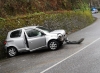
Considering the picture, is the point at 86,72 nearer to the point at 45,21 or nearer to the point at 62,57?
the point at 62,57

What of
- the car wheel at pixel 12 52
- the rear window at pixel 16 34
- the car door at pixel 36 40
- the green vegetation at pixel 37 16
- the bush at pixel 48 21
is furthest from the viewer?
the green vegetation at pixel 37 16

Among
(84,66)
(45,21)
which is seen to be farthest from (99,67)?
(45,21)

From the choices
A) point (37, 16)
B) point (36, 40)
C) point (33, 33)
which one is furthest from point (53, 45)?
point (37, 16)

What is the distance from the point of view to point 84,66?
9.67m

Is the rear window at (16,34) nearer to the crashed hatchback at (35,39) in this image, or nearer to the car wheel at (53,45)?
the crashed hatchback at (35,39)

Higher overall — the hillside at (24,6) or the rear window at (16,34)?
the hillside at (24,6)

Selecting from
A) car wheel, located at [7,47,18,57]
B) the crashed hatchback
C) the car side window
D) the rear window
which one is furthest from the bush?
the car side window

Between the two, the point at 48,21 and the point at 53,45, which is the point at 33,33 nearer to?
the point at 53,45

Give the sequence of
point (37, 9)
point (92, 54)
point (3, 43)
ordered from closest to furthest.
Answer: point (92, 54), point (3, 43), point (37, 9)

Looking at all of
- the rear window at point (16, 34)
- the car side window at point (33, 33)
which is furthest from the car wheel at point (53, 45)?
the rear window at point (16, 34)

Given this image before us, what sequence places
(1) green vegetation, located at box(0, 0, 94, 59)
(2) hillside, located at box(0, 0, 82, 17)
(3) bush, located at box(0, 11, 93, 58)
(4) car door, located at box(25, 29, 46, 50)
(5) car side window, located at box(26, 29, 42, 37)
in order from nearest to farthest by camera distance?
(4) car door, located at box(25, 29, 46, 50) < (5) car side window, located at box(26, 29, 42, 37) < (3) bush, located at box(0, 11, 93, 58) < (1) green vegetation, located at box(0, 0, 94, 59) < (2) hillside, located at box(0, 0, 82, 17)

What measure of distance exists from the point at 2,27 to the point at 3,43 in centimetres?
118

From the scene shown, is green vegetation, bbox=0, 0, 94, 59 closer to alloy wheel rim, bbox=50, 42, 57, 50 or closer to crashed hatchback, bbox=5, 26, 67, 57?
crashed hatchback, bbox=5, 26, 67, 57

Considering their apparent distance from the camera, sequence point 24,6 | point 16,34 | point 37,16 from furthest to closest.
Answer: point 24,6 → point 37,16 → point 16,34
